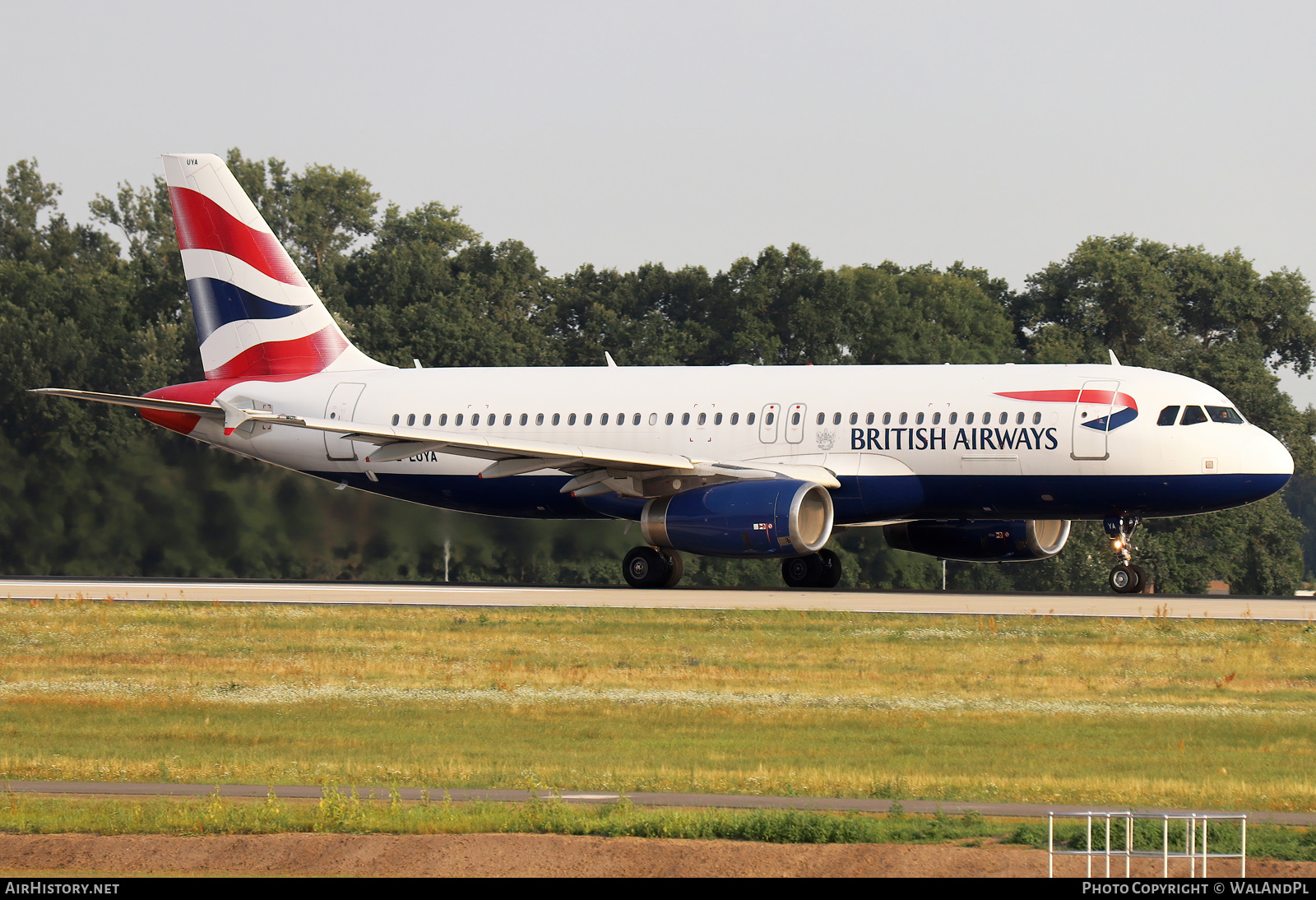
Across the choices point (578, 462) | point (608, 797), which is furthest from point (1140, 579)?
point (608, 797)

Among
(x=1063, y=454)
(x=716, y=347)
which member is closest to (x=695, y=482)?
(x=1063, y=454)

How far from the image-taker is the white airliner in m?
29.9

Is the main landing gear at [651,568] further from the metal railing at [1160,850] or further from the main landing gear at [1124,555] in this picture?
the metal railing at [1160,850]

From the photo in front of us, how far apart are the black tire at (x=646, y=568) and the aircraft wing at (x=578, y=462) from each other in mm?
1490

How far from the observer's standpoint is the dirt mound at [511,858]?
9891 mm

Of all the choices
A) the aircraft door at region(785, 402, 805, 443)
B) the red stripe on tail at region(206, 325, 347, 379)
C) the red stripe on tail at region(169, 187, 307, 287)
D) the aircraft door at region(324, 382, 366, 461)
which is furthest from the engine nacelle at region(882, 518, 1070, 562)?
the red stripe on tail at region(169, 187, 307, 287)

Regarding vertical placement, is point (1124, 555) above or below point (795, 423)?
below

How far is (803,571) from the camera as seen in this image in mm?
33938

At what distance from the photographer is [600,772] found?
13664 millimetres

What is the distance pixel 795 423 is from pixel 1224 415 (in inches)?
311

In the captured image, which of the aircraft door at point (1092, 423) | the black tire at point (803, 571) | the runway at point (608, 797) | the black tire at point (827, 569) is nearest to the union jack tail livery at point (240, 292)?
the black tire at point (803, 571)

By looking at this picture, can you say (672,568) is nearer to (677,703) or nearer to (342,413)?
(342,413)

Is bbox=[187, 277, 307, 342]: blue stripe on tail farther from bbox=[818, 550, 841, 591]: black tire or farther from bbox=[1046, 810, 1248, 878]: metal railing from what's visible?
bbox=[1046, 810, 1248, 878]: metal railing

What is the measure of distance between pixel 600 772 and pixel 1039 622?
1268 cm
